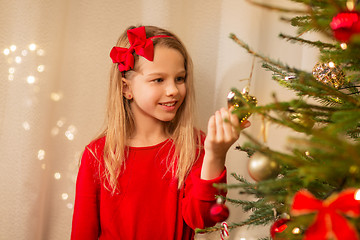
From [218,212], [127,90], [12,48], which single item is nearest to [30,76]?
[12,48]

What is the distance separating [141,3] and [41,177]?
2.52ft

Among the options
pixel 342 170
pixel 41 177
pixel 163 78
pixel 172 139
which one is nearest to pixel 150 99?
pixel 163 78

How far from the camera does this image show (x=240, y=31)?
1.30m

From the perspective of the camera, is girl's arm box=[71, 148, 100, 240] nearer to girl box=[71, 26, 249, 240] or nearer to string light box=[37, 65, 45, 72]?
girl box=[71, 26, 249, 240]

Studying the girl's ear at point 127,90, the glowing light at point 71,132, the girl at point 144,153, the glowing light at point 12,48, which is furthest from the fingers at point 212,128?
the glowing light at point 12,48

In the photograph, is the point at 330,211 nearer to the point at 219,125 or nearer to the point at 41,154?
the point at 219,125

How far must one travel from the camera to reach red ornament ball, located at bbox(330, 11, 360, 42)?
51cm

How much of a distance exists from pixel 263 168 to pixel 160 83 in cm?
66

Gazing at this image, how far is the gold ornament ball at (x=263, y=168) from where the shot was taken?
1.87 ft

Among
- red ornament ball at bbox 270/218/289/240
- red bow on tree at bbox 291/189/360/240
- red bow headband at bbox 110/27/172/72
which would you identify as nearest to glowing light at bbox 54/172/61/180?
red bow headband at bbox 110/27/172/72

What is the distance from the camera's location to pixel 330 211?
1.40 ft

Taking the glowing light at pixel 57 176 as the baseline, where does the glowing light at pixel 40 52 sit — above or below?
above

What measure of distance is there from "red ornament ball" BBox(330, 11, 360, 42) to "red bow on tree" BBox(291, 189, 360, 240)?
0.22m

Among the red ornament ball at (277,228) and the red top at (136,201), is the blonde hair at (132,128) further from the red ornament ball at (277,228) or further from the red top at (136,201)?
the red ornament ball at (277,228)
